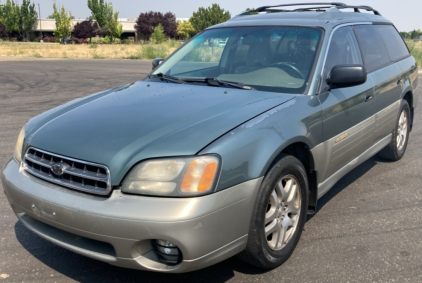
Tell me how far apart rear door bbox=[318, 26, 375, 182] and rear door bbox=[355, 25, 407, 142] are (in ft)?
0.52

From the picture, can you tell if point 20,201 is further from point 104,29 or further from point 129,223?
point 104,29

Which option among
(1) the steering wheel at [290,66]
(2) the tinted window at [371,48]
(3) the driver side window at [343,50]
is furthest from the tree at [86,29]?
(1) the steering wheel at [290,66]

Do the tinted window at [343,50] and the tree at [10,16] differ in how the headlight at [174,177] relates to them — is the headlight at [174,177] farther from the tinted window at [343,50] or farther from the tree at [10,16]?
the tree at [10,16]

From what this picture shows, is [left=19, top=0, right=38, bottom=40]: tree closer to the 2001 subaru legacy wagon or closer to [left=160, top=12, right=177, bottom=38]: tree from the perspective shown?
[left=160, top=12, right=177, bottom=38]: tree

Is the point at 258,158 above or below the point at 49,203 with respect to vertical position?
above

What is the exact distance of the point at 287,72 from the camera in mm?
3621

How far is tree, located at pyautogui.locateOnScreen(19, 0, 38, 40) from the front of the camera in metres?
74.3

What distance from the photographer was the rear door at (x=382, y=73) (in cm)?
436

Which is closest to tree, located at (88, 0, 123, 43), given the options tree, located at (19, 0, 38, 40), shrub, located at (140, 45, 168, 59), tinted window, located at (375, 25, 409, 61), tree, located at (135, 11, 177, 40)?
tree, located at (135, 11, 177, 40)

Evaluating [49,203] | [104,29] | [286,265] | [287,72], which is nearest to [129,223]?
[49,203]

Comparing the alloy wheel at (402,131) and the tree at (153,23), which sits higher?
the tree at (153,23)

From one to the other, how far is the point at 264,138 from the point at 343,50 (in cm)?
175

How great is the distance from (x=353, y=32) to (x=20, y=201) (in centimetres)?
333

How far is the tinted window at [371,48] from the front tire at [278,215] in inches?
72.0
